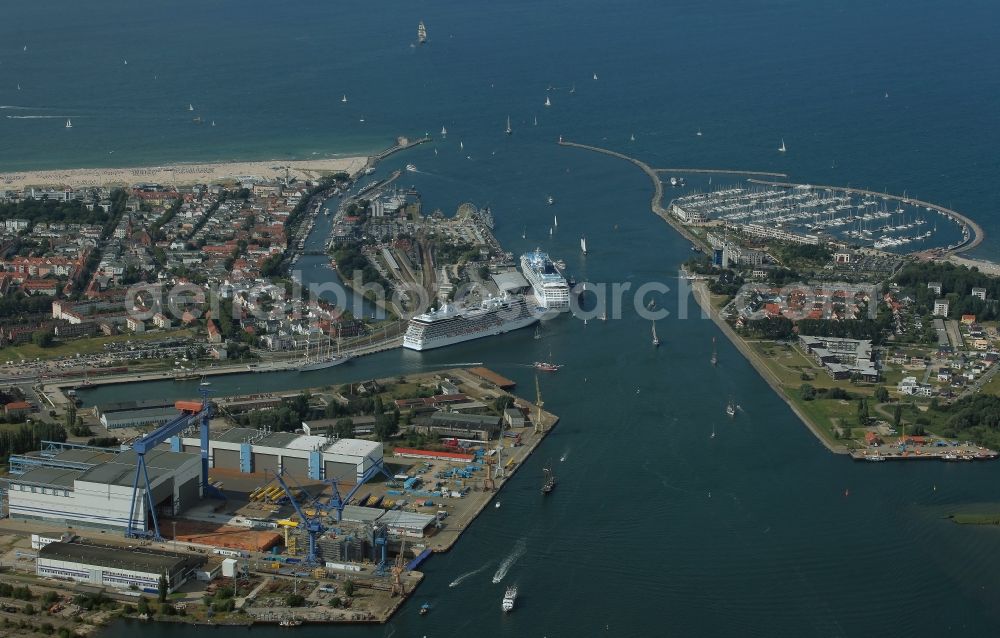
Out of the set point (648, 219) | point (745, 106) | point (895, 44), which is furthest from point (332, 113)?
point (895, 44)

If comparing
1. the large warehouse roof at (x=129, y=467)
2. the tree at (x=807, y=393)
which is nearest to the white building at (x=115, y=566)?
the large warehouse roof at (x=129, y=467)

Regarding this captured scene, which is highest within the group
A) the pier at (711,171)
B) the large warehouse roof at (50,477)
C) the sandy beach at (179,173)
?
the sandy beach at (179,173)

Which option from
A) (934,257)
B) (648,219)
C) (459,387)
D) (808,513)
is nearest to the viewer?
(808,513)

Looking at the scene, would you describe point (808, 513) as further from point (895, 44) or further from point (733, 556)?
point (895, 44)

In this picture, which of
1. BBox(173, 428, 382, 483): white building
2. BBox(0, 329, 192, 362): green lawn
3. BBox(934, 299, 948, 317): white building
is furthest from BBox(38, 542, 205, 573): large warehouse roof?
BBox(934, 299, 948, 317): white building

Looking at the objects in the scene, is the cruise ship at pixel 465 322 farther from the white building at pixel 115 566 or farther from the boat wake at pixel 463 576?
the white building at pixel 115 566

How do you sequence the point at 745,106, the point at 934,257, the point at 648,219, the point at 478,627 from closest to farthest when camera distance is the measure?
the point at 478,627 → the point at 934,257 → the point at 648,219 → the point at 745,106
